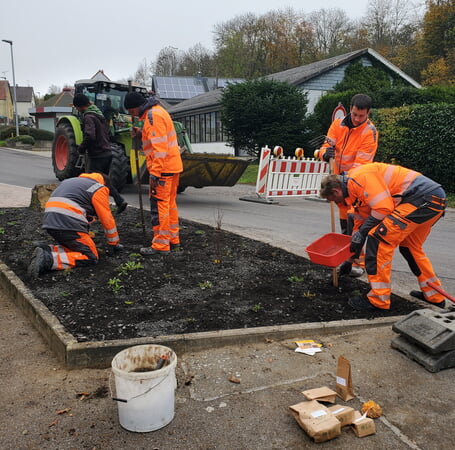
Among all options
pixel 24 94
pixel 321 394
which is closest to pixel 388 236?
pixel 321 394

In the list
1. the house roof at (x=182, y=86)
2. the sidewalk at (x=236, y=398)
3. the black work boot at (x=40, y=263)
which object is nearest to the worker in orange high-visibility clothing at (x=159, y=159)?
the black work boot at (x=40, y=263)

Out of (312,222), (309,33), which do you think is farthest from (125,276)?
(309,33)

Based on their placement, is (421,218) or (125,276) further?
(125,276)

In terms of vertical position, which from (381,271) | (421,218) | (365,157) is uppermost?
(365,157)

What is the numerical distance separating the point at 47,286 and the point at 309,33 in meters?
46.5

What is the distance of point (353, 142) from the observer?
5.29m

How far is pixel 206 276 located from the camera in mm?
4684

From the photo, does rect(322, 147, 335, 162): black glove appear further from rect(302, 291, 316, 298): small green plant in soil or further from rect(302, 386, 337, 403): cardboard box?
rect(302, 386, 337, 403): cardboard box

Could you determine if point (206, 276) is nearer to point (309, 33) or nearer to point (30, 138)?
point (30, 138)

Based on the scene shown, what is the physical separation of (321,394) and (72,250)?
3.26 metres

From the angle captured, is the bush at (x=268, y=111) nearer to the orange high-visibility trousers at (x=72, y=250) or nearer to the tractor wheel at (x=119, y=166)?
the tractor wheel at (x=119, y=166)

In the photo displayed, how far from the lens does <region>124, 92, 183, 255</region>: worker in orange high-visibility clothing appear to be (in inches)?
208

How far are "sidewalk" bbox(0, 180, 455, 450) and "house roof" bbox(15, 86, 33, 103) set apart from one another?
92.9 metres

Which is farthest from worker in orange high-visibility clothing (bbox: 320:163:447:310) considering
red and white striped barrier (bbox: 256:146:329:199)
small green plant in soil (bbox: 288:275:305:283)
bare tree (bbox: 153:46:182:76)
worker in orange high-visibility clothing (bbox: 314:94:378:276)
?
bare tree (bbox: 153:46:182:76)
